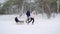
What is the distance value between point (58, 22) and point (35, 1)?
627mm

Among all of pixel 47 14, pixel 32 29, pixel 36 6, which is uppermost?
pixel 36 6

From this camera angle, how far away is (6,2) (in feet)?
8.96

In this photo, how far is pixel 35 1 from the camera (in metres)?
2.84

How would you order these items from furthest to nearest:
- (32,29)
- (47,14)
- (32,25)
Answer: (47,14)
(32,25)
(32,29)

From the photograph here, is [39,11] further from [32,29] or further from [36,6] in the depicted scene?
[32,29]

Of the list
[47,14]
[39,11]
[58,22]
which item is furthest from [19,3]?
[58,22]

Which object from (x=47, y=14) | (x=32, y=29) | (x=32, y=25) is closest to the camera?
(x=32, y=29)

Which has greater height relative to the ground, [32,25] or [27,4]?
[27,4]

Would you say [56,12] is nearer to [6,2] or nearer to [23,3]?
[23,3]

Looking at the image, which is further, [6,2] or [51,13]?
[51,13]

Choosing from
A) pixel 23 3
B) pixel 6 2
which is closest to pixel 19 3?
pixel 23 3

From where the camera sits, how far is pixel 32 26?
9.15 ft

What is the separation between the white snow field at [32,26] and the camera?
2568mm

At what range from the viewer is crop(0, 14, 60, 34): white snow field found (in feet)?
8.43
